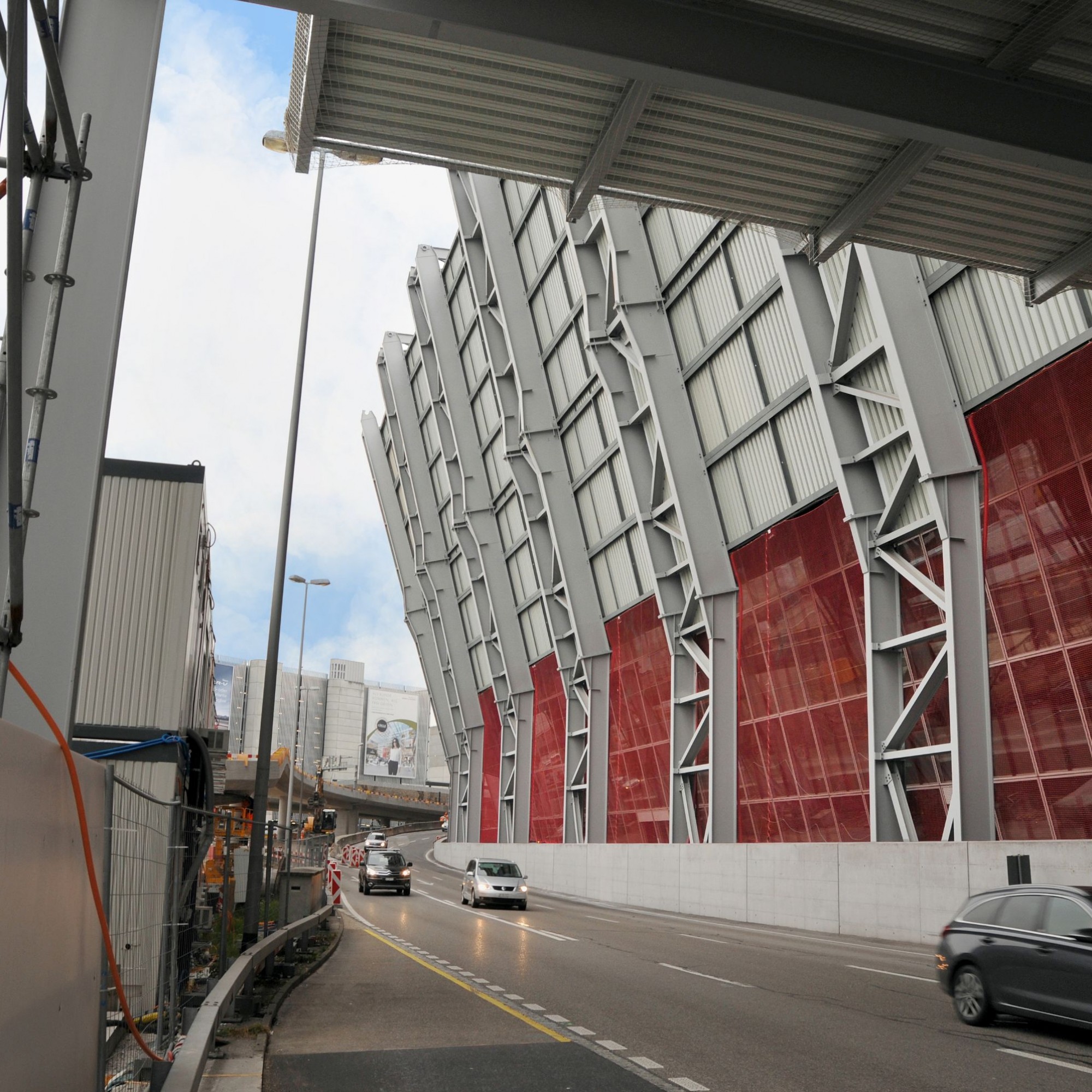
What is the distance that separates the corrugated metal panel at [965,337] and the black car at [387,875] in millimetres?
25057

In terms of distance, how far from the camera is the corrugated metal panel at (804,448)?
26.3m

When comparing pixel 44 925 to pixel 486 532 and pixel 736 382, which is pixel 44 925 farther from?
pixel 486 532

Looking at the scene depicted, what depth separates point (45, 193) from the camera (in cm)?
638

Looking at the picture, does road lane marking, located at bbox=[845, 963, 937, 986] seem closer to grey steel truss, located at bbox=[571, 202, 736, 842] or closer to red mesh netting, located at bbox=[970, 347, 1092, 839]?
red mesh netting, located at bbox=[970, 347, 1092, 839]

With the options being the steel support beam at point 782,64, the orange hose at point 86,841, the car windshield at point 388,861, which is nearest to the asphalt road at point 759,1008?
the orange hose at point 86,841

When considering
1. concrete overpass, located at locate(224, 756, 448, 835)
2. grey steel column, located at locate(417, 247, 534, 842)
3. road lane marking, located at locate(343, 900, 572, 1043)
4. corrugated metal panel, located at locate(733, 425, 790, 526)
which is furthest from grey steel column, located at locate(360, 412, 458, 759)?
road lane marking, located at locate(343, 900, 572, 1043)

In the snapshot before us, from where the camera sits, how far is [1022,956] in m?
9.99

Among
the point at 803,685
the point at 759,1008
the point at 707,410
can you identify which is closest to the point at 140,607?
the point at 759,1008

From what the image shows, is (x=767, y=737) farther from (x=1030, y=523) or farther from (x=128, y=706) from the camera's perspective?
(x=128, y=706)

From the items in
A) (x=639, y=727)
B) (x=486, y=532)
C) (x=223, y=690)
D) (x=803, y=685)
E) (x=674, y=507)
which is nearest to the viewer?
(x=803, y=685)

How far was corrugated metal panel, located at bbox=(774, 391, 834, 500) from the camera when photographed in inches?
1034

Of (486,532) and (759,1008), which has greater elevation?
(486,532)

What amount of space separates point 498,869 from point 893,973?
18.1 metres

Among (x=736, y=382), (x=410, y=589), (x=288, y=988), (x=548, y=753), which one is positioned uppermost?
(x=410, y=589)
